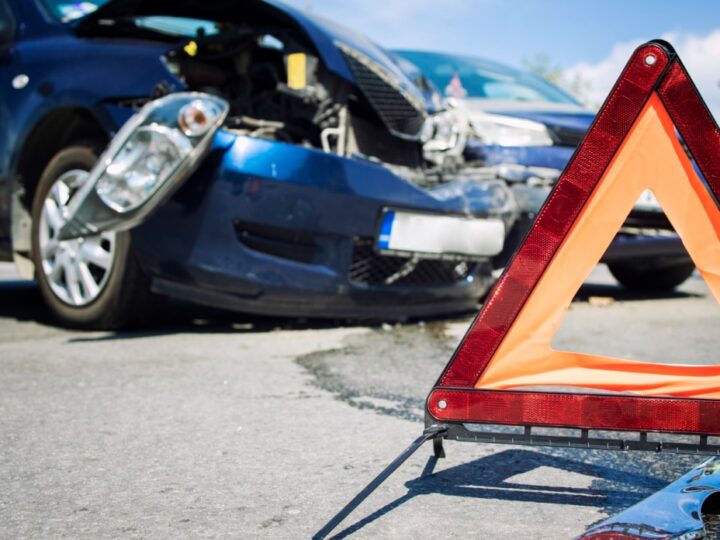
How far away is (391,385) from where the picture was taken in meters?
3.23

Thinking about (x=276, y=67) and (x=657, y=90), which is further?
(x=276, y=67)

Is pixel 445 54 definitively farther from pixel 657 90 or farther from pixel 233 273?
pixel 657 90

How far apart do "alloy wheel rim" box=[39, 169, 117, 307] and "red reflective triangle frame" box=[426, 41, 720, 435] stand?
8.13 ft

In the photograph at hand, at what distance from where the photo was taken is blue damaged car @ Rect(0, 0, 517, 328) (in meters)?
3.89

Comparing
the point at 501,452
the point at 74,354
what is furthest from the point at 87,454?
the point at 74,354

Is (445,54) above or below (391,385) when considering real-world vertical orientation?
above

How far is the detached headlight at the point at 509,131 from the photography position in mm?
5748

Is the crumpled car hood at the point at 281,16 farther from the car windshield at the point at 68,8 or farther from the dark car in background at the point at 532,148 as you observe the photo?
the dark car in background at the point at 532,148

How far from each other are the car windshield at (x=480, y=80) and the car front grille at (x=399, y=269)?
219cm

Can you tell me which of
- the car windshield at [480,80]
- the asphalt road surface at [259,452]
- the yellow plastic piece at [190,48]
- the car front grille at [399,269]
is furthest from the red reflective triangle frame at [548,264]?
the car windshield at [480,80]

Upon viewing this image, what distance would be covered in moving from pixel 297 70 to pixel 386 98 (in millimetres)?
523

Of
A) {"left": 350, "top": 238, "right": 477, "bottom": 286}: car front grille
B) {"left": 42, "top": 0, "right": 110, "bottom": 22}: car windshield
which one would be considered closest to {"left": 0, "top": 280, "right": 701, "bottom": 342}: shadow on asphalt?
{"left": 350, "top": 238, "right": 477, "bottom": 286}: car front grille

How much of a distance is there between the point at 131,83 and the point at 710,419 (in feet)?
10.0

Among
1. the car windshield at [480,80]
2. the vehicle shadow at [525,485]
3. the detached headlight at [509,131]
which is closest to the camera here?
the vehicle shadow at [525,485]
